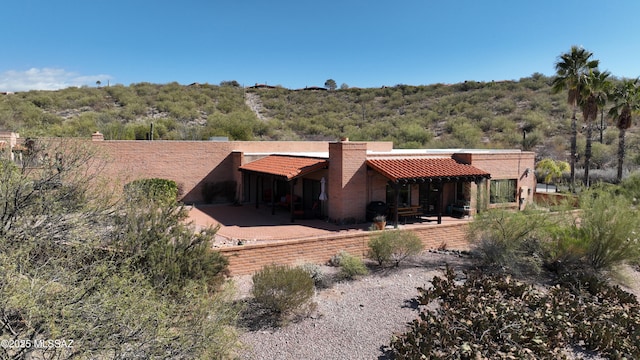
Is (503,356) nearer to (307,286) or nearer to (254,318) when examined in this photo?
(307,286)

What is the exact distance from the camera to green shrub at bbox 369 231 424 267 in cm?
1330

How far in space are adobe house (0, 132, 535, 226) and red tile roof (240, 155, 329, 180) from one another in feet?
0.15

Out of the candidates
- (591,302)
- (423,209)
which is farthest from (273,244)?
(423,209)

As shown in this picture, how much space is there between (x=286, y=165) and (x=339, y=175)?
4.08m

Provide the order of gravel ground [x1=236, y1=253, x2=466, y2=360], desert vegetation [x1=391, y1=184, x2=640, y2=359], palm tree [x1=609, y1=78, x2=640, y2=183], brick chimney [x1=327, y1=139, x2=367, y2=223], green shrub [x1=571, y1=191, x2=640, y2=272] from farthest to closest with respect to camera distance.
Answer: palm tree [x1=609, y1=78, x2=640, y2=183], brick chimney [x1=327, y1=139, x2=367, y2=223], green shrub [x1=571, y1=191, x2=640, y2=272], desert vegetation [x1=391, y1=184, x2=640, y2=359], gravel ground [x1=236, y1=253, x2=466, y2=360]

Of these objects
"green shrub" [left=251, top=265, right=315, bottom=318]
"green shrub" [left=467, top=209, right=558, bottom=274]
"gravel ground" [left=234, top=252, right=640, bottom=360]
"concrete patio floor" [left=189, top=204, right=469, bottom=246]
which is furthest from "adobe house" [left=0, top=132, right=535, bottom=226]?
"green shrub" [left=251, top=265, right=315, bottom=318]

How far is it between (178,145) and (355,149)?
11.3m

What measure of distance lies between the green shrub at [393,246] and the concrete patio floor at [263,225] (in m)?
3.03

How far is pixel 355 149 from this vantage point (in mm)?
19000

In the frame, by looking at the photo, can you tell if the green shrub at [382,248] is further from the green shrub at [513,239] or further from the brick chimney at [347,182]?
the brick chimney at [347,182]

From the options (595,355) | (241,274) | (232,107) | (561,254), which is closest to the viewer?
(595,355)

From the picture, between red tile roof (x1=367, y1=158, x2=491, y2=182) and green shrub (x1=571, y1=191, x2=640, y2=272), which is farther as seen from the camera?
red tile roof (x1=367, y1=158, x2=491, y2=182)

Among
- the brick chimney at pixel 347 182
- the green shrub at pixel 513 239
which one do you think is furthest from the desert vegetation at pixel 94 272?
the brick chimney at pixel 347 182

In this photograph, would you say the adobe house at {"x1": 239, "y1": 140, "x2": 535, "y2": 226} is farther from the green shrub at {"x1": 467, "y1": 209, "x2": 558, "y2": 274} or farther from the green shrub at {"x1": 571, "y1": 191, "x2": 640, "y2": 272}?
the green shrub at {"x1": 571, "y1": 191, "x2": 640, "y2": 272}
